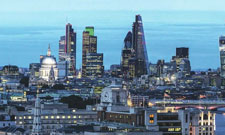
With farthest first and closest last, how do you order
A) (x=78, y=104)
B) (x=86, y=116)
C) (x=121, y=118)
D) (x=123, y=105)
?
(x=78, y=104)
(x=86, y=116)
(x=123, y=105)
(x=121, y=118)

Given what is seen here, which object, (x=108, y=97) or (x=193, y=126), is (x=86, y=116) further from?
(x=193, y=126)

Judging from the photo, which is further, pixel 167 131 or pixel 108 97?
pixel 108 97

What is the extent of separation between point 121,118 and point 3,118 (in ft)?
57.4

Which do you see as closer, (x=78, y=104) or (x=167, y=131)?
(x=167, y=131)

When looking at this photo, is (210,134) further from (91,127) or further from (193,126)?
(91,127)

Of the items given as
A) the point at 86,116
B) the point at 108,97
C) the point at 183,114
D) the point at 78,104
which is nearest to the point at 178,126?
the point at 183,114

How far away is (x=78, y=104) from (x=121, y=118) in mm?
63228

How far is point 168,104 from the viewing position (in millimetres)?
198375

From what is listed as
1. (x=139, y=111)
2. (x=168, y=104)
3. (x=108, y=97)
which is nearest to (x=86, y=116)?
(x=108, y=97)

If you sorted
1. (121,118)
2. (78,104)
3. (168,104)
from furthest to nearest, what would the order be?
(168,104) < (78,104) < (121,118)

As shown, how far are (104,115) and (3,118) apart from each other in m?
13.1

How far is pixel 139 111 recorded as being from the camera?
10069 centimetres

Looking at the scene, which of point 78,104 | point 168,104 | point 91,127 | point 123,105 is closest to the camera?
point 91,127

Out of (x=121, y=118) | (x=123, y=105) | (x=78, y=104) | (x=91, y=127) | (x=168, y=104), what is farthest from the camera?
(x=168, y=104)
